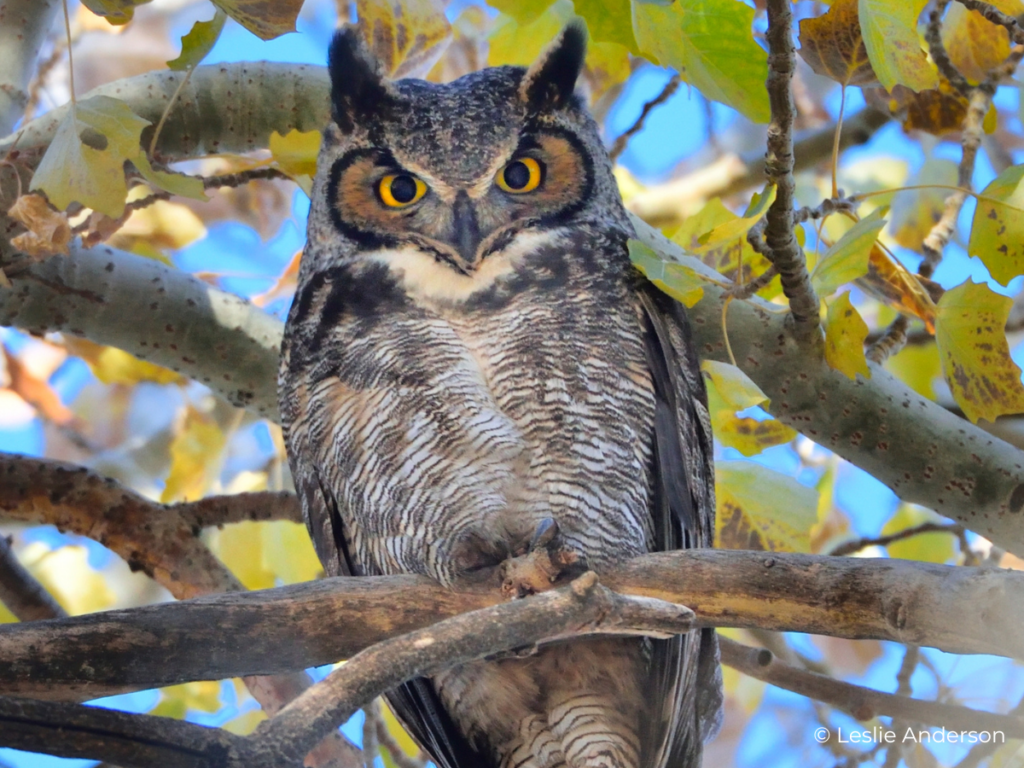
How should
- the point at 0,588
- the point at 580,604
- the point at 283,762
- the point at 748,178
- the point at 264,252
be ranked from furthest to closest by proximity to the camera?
the point at 264,252 < the point at 748,178 < the point at 0,588 < the point at 580,604 < the point at 283,762

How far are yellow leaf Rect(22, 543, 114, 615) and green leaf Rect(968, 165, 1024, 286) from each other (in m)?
2.34

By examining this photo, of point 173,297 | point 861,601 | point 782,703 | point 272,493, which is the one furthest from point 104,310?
point 782,703

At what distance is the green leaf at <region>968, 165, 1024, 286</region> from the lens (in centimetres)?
143

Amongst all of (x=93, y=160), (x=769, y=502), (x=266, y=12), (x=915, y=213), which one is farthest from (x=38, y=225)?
(x=915, y=213)

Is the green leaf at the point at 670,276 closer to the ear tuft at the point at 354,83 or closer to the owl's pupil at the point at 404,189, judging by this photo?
the owl's pupil at the point at 404,189

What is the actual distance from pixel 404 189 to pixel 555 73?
14.6 inches

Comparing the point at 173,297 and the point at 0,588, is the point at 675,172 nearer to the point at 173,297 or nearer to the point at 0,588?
the point at 173,297

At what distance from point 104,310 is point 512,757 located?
1143 millimetres

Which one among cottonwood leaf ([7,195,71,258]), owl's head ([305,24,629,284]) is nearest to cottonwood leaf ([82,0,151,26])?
cottonwood leaf ([7,195,71,258])

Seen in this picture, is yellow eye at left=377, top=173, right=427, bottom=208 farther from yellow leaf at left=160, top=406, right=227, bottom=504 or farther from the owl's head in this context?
yellow leaf at left=160, top=406, right=227, bottom=504

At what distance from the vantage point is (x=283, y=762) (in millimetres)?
877

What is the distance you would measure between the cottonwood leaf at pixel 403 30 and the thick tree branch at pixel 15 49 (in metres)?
0.73

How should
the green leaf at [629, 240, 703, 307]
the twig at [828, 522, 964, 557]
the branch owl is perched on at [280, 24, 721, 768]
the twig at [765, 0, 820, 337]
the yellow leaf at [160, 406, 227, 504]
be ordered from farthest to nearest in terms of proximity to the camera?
the yellow leaf at [160, 406, 227, 504]
the twig at [828, 522, 964, 557]
the branch owl is perched on at [280, 24, 721, 768]
the green leaf at [629, 240, 703, 307]
the twig at [765, 0, 820, 337]

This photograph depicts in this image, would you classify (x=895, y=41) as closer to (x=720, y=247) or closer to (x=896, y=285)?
(x=896, y=285)
